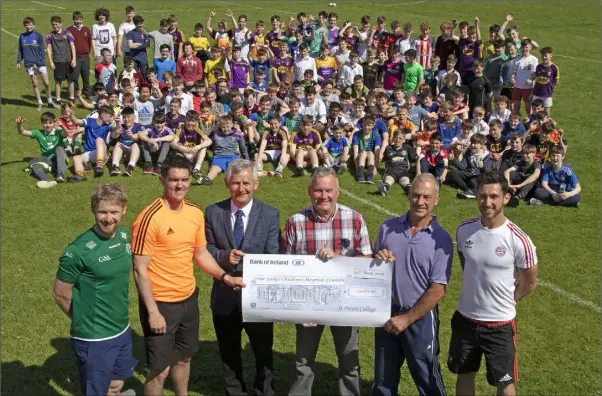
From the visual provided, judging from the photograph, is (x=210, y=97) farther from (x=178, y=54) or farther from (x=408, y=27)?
(x=408, y=27)

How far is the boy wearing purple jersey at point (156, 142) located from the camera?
15.1 metres

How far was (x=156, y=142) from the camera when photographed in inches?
601

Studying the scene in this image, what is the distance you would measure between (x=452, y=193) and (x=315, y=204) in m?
8.52

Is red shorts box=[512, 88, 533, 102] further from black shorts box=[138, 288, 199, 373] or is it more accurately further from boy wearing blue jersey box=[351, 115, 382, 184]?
black shorts box=[138, 288, 199, 373]

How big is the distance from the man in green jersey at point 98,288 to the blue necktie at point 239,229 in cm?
106

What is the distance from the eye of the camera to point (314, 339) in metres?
6.79

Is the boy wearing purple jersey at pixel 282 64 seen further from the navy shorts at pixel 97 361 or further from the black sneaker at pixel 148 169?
the navy shorts at pixel 97 361

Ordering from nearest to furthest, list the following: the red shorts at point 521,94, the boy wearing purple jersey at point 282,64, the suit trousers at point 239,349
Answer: the suit trousers at point 239,349 < the red shorts at point 521,94 < the boy wearing purple jersey at point 282,64

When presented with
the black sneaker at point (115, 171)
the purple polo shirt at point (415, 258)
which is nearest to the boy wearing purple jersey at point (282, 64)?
the black sneaker at point (115, 171)

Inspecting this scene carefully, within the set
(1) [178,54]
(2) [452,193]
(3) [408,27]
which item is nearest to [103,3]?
(1) [178,54]

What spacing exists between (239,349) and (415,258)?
2.09m

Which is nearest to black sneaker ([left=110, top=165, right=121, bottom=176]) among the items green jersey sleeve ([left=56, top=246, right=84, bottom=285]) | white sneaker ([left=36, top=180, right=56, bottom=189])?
white sneaker ([left=36, top=180, right=56, bottom=189])

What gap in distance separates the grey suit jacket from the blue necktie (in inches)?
1.6

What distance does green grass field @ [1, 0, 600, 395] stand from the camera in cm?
788
